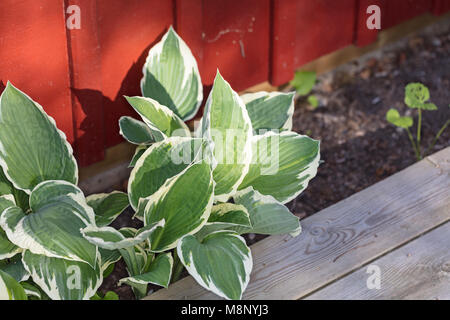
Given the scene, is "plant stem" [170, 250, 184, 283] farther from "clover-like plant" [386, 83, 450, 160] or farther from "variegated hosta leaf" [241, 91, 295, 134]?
"clover-like plant" [386, 83, 450, 160]

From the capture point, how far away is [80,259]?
6.89 ft

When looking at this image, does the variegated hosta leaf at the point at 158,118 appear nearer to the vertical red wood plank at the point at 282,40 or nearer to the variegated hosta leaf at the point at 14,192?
the variegated hosta leaf at the point at 14,192

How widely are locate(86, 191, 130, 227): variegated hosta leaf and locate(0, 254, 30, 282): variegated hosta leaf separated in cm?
27

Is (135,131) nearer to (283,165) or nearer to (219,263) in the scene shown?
(283,165)

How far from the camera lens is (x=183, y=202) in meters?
2.18

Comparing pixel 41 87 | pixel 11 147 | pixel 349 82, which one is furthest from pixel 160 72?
pixel 349 82

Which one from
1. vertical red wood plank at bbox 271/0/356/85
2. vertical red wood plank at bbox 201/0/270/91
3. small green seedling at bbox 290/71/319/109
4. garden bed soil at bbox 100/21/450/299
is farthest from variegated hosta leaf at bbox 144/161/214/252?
small green seedling at bbox 290/71/319/109

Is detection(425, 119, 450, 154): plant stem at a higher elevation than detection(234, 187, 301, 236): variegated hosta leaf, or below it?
below

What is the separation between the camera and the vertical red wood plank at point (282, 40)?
3000mm

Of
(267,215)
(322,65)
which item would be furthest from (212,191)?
(322,65)

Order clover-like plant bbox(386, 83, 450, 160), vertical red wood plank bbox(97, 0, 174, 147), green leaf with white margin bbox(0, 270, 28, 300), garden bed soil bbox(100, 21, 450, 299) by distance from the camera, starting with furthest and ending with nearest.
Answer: garden bed soil bbox(100, 21, 450, 299)
clover-like plant bbox(386, 83, 450, 160)
vertical red wood plank bbox(97, 0, 174, 147)
green leaf with white margin bbox(0, 270, 28, 300)

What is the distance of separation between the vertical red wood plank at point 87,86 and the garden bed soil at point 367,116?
10.2 inches

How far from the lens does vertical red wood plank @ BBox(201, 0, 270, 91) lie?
112 inches
